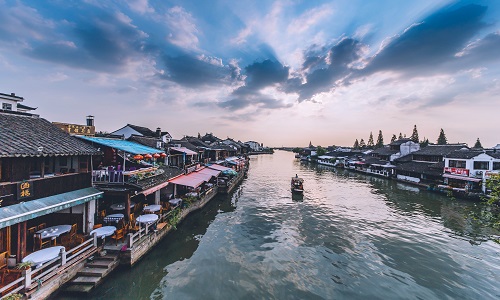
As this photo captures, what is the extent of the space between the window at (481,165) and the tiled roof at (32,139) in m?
55.4

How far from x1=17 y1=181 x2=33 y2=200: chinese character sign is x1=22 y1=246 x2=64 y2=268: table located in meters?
2.85

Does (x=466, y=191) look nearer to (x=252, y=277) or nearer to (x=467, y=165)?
(x=467, y=165)

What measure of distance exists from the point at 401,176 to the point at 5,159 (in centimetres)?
6883

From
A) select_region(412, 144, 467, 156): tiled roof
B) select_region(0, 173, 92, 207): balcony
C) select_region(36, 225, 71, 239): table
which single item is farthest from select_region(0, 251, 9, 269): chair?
select_region(412, 144, 467, 156): tiled roof

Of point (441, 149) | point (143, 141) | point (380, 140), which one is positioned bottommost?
point (143, 141)

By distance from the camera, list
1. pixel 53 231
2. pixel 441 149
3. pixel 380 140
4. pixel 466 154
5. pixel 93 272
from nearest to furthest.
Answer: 1. pixel 93 272
2. pixel 53 231
3. pixel 466 154
4. pixel 441 149
5. pixel 380 140

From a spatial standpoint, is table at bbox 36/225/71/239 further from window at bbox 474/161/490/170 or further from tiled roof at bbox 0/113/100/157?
window at bbox 474/161/490/170

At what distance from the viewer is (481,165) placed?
37562mm

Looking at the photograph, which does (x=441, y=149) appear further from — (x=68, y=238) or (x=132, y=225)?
(x=68, y=238)

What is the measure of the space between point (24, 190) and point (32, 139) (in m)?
3.09

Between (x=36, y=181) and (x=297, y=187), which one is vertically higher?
(x=36, y=181)

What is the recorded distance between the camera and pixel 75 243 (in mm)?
13477

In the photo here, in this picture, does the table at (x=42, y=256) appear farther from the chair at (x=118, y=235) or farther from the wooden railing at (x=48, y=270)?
the chair at (x=118, y=235)

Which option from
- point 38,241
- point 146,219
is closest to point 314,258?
point 146,219
